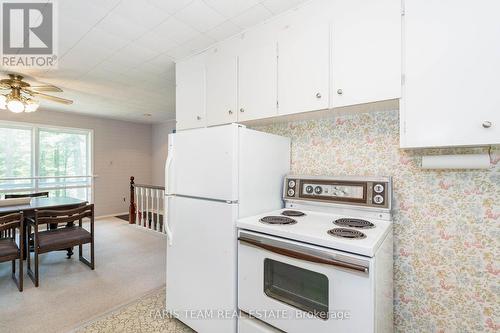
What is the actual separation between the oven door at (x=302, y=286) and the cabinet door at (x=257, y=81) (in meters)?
0.99

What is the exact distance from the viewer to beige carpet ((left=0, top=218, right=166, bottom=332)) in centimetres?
203

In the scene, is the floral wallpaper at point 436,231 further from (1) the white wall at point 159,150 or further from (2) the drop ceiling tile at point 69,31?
(1) the white wall at point 159,150

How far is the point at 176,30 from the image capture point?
2039 mm

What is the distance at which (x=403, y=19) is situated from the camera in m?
1.33

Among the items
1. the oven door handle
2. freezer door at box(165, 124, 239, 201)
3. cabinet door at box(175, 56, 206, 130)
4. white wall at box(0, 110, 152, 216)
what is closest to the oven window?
the oven door handle

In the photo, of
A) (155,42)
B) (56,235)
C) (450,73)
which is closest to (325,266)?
(450,73)

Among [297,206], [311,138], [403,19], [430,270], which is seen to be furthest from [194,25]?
[430,270]

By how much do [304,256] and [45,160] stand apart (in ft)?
19.2

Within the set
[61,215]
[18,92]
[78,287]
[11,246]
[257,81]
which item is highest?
[18,92]

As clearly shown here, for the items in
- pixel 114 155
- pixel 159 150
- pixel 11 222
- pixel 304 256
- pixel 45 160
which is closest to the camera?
pixel 304 256

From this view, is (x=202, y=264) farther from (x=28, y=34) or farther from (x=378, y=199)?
(x=28, y=34)

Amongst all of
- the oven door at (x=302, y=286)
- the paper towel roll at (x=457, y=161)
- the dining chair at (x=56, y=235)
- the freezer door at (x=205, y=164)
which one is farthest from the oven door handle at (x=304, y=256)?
the dining chair at (x=56, y=235)

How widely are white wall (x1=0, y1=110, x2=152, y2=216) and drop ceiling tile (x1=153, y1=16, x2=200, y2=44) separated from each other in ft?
14.7

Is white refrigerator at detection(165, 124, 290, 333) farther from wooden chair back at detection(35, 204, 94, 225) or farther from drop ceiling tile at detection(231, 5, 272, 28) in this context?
wooden chair back at detection(35, 204, 94, 225)
